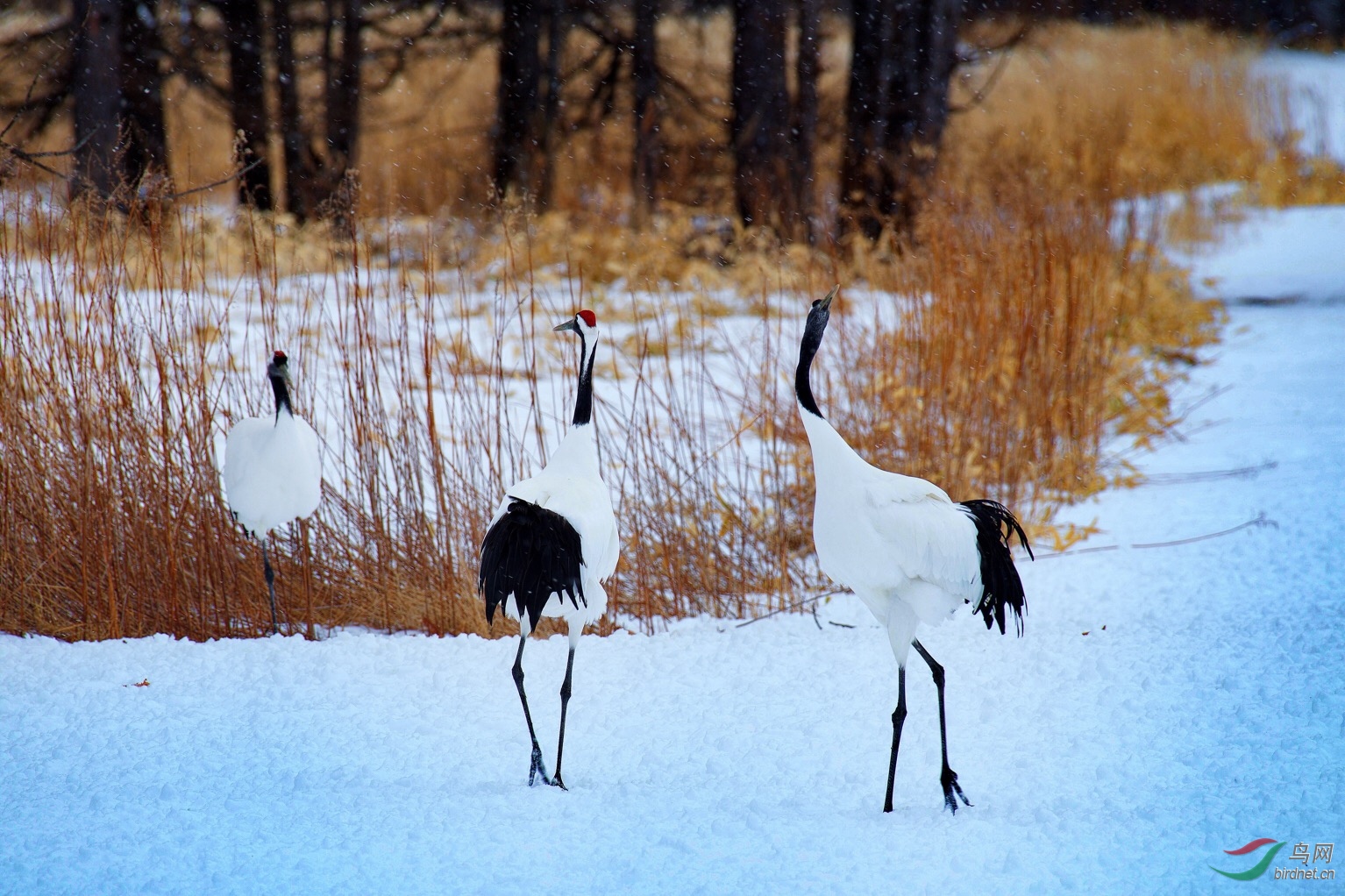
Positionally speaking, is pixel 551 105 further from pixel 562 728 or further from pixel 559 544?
pixel 562 728

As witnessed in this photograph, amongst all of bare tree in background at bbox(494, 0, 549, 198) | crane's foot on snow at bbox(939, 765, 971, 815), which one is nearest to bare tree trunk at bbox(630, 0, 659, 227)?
bare tree in background at bbox(494, 0, 549, 198)

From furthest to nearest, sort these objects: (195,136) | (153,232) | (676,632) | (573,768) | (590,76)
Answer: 1. (195,136)
2. (590,76)
3. (676,632)
4. (153,232)
5. (573,768)

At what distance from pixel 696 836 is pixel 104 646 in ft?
7.46

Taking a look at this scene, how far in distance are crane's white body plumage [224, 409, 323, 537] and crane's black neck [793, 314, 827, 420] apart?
177 centimetres

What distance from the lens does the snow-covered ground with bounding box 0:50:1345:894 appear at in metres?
2.45

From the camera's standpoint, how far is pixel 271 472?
3.51 m

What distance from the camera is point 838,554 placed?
8.52 ft

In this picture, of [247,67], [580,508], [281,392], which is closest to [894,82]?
[247,67]

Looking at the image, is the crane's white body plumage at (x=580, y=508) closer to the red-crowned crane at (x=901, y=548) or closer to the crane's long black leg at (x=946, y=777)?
the red-crowned crane at (x=901, y=548)

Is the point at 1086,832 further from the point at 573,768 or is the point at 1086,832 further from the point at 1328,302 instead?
the point at 1328,302

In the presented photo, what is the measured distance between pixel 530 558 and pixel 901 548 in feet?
2.93

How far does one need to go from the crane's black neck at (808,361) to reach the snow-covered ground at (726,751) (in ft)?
3.23

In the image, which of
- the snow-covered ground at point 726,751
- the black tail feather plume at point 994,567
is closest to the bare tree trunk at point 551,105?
the snow-covered ground at point 726,751

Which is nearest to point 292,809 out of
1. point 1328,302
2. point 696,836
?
point 696,836
